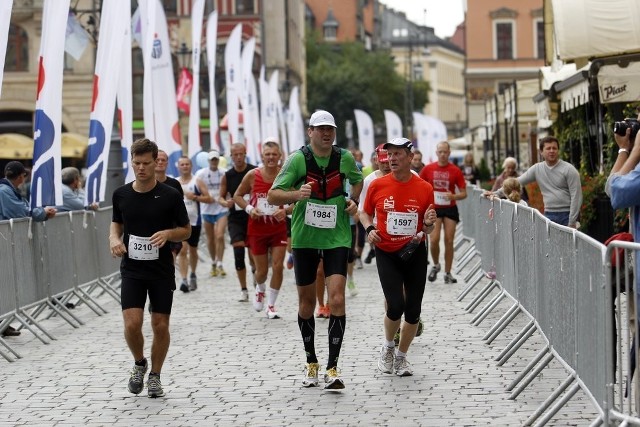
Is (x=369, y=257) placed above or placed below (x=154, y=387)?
below

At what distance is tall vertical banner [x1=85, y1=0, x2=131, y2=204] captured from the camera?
18.4 metres

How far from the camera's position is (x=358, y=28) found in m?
158

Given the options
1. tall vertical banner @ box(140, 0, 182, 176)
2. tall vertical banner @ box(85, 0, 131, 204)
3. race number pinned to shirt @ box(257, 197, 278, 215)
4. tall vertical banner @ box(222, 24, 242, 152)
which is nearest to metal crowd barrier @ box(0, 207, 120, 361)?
tall vertical banner @ box(85, 0, 131, 204)

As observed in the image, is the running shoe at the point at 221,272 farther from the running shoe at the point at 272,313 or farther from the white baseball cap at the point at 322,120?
the white baseball cap at the point at 322,120

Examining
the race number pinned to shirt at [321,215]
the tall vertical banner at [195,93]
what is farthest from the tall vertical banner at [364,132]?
the race number pinned to shirt at [321,215]

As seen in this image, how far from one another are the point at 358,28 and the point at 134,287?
490 feet

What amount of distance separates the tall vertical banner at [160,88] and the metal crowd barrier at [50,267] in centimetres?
382

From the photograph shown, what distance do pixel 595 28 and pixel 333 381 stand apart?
8857 millimetres

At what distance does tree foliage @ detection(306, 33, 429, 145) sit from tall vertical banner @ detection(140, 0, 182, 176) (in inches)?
3457

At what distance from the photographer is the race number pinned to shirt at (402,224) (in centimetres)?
1115

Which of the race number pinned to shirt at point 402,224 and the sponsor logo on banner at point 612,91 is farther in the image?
the sponsor logo on banner at point 612,91

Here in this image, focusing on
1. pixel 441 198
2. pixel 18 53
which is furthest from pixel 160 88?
pixel 18 53

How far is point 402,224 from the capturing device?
11.2 m

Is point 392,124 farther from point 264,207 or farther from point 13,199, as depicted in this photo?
point 13,199
